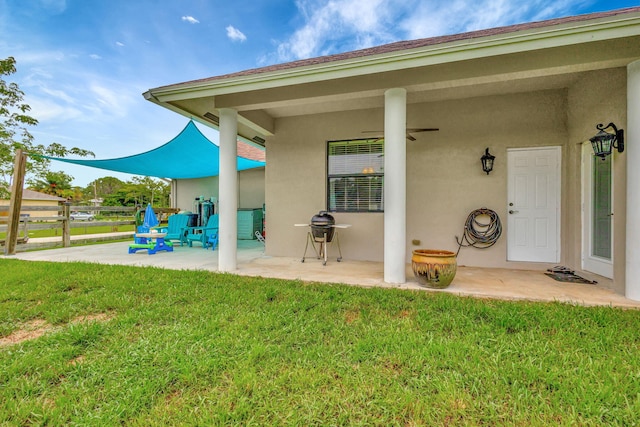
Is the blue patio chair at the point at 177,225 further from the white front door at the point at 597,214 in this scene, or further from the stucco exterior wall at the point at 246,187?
the white front door at the point at 597,214

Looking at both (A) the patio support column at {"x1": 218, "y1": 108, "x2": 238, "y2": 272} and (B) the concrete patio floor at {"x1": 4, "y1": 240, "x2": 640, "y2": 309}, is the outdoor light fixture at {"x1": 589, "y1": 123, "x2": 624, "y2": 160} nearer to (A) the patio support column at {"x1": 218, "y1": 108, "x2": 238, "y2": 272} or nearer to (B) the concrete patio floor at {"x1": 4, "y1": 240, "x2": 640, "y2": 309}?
(B) the concrete patio floor at {"x1": 4, "y1": 240, "x2": 640, "y2": 309}

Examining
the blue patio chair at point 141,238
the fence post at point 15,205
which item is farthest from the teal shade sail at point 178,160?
the blue patio chair at point 141,238

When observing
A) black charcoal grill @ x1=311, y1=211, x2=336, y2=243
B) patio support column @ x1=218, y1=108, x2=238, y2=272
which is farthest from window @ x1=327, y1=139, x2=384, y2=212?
patio support column @ x1=218, y1=108, x2=238, y2=272

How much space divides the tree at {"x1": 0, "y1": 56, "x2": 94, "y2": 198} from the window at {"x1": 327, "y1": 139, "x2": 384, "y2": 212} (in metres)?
10.9

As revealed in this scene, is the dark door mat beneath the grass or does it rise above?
above

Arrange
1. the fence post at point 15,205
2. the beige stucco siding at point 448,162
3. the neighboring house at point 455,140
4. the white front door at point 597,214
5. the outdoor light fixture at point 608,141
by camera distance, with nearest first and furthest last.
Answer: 1. the neighboring house at point 455,140
2. the outdoor light fixture at point 608,141
3. the white front door at point 597,214
4. the beige stucco siding at point 448,162
5. the fence post at point 15,205

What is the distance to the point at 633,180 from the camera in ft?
10.6

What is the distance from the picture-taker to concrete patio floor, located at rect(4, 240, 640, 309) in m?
3.57

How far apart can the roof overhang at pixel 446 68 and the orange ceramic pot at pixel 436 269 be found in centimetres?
229

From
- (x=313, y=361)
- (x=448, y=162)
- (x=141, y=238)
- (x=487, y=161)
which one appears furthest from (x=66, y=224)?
(x=487, y=161)

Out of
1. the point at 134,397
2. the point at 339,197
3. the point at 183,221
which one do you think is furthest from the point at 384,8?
the point at 134,397

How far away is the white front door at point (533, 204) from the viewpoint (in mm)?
5059

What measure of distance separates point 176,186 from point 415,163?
1020 cm

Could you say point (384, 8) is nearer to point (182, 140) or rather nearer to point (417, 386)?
point (182, 140)
